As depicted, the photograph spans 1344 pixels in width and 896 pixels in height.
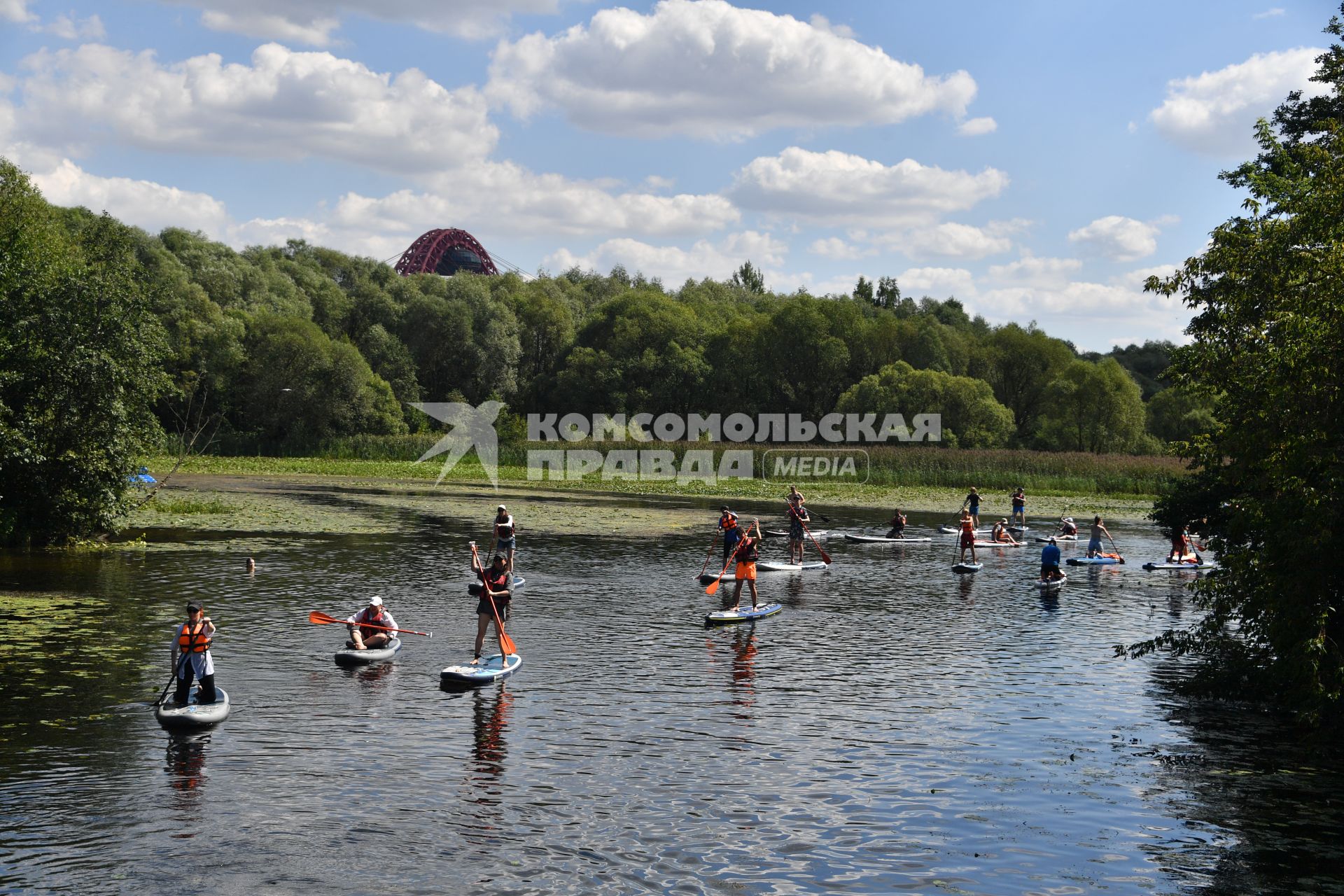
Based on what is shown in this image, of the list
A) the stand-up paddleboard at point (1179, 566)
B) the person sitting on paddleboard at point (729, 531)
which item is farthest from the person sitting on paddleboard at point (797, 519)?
the stand-up paddleboard at point (1179, 566)

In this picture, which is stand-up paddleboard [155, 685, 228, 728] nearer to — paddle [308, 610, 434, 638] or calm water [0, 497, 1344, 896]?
calm water [0, 497, 1344, 896]

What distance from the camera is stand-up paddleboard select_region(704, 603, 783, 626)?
28.1m

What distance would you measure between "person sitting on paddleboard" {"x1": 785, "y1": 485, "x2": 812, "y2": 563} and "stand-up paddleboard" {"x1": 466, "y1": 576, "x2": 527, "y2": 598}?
31.8 feet

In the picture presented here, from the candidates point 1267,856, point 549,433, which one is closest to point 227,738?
point 1267,856

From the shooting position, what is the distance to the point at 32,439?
36.0m

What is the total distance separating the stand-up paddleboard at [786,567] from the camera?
128ft

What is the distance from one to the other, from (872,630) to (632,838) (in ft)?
50.0

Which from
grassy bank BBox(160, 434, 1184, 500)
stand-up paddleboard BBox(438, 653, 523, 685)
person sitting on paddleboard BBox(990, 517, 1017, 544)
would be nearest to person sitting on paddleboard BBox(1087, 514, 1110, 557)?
person sitting on paddleboard BBox(990, 517, 1017, 544)

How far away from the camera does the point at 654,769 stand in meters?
16.4

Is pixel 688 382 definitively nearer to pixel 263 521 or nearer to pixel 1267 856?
pixel 263 521

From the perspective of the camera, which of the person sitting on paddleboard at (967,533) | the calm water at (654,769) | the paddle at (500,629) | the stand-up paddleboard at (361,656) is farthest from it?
the person sitting on paddleboard at (967,533)

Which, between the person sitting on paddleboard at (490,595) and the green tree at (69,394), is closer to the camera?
the person sitting on paddleboard at (490,595)

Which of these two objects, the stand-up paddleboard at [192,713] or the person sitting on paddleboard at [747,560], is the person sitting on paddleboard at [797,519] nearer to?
the person sitting on paddleboard at [747,560]

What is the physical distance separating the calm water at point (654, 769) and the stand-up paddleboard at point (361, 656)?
44cm
